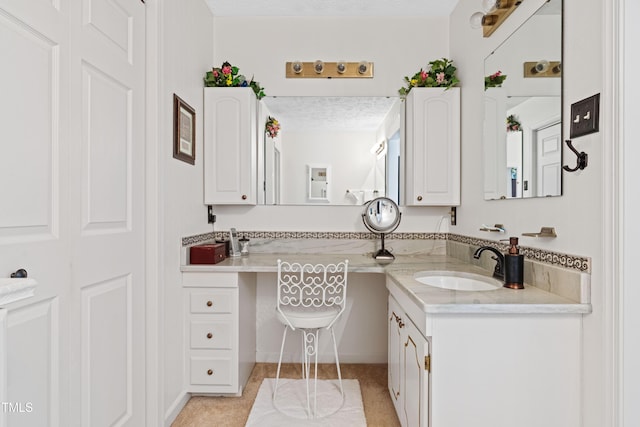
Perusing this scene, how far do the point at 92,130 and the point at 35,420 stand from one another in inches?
40.3

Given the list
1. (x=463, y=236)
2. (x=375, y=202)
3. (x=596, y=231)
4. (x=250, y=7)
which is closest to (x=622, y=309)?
(x=596, y=231)

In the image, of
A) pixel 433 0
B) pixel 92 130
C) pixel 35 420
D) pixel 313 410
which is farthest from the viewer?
pixel 433 0

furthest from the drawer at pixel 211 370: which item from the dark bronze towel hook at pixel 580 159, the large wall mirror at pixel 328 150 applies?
the dark bronze towel hook at pixel 580 159

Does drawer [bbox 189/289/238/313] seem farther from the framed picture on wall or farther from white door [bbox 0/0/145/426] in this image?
the framed picture on wall

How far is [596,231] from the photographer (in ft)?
4.19

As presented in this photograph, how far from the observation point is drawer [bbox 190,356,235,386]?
218 cm

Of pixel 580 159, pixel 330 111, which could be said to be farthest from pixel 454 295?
pixel 330 111

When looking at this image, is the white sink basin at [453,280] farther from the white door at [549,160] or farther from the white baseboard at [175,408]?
the white baseboard at [175,408]

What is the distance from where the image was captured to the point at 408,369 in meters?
1.67

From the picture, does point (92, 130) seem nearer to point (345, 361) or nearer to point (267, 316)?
point (267, 316)

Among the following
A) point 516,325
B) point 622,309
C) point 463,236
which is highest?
point 463,236

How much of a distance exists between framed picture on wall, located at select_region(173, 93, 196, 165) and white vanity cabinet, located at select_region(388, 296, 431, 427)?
1535mm

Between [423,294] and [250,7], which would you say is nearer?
[423,294]

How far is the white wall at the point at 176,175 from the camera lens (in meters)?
1.91
